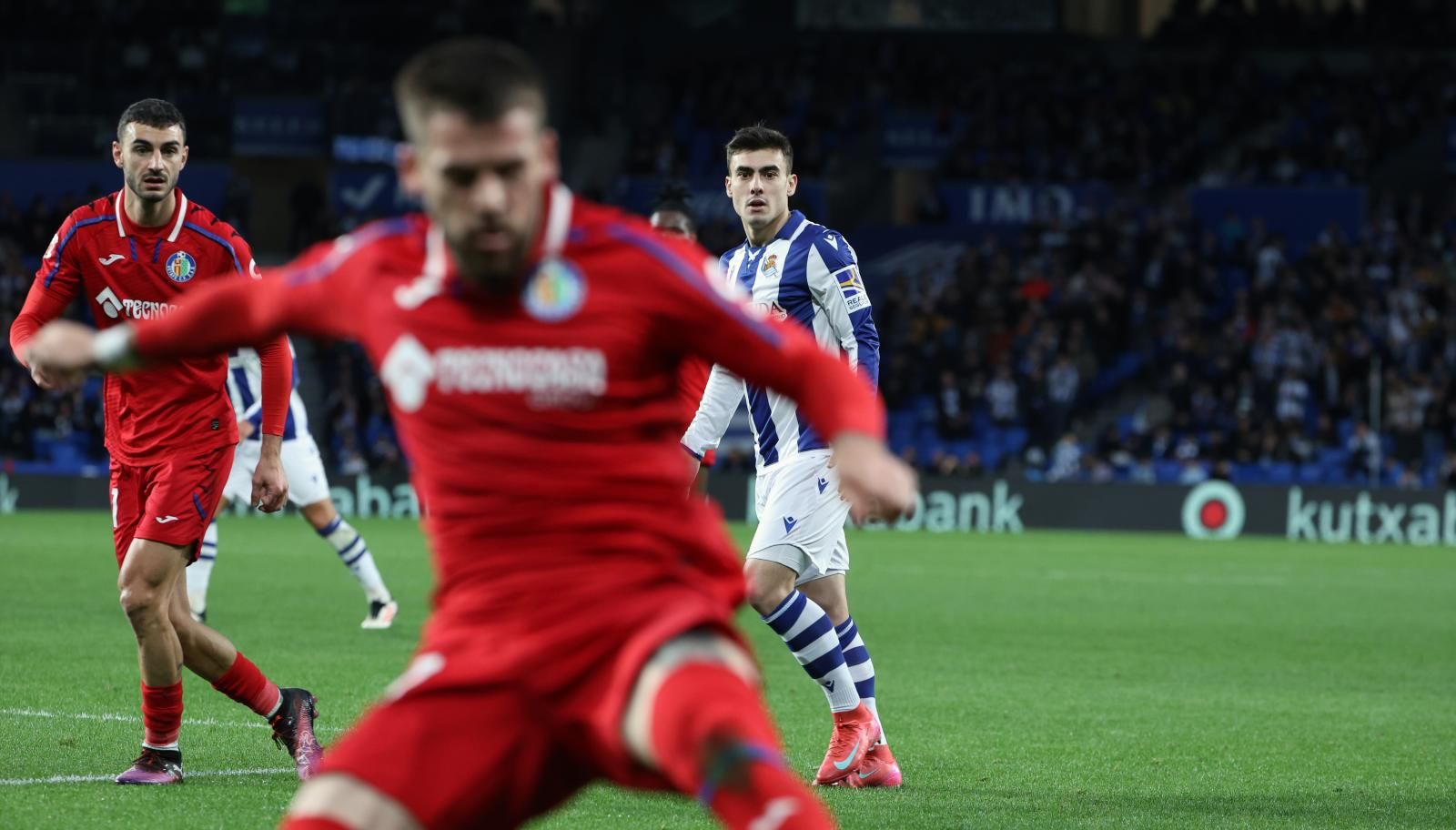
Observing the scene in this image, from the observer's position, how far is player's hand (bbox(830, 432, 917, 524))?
2.95 metres

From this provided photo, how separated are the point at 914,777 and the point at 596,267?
4661 mm

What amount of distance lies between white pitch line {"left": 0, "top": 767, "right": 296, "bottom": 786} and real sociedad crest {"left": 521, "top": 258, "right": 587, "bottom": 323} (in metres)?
4.24

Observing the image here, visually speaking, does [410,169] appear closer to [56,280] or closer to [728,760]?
[728,760]

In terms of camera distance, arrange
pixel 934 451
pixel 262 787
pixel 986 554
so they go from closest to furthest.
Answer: pixel 262 787, pixel 986 554, pixel 934 451

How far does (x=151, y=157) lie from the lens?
6.56m

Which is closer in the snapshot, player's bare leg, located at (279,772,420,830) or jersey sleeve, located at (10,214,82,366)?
player's bare leg, located at (279,772,420,830)

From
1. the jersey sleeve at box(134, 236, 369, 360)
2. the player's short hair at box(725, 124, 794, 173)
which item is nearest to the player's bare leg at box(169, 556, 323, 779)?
the player's short hair at box(725, 124, 794, 173)

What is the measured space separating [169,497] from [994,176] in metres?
30.4

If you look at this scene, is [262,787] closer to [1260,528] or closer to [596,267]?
[596,267]

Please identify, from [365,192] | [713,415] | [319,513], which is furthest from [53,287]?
[365,192]

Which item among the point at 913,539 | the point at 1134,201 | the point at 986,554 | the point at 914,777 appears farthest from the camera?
the point at 1134,201

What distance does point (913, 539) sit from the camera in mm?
24688

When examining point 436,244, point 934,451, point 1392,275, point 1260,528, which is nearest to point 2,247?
point 934,451

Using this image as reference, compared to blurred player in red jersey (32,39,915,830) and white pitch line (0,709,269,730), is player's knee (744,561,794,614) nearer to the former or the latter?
white pitch line (0,709,269,730)
